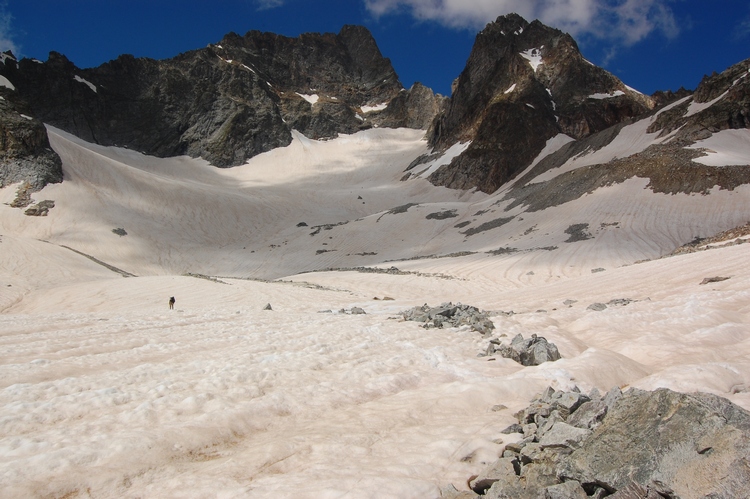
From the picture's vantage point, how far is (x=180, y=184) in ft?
168

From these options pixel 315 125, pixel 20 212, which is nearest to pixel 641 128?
pixel 20 212

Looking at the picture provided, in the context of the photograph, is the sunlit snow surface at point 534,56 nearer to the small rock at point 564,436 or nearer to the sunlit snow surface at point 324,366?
the sunlit snow surface at point 324,366

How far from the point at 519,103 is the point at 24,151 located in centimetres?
5585

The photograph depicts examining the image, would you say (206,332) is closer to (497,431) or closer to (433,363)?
(433,363)

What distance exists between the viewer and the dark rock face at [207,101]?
79875 mm

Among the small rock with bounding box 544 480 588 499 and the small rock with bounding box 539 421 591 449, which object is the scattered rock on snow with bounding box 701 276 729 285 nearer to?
the small rock with bounding box 539 421 591 449

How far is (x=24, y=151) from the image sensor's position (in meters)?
39.6

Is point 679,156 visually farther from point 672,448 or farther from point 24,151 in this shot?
point 24,151

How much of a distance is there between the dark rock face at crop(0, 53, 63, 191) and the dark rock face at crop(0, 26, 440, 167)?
3744 cm

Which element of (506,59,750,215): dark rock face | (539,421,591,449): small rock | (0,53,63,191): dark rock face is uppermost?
(0,53,63,191): dark rock face

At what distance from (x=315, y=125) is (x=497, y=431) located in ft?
308

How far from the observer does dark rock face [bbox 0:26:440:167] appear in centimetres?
7988

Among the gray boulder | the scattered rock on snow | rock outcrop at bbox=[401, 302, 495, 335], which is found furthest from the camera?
the scattered rock on snow

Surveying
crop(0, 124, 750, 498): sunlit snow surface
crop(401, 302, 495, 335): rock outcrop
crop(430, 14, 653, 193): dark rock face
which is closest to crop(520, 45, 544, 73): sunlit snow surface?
crop(430, 14, 653, 193): dark rock face
